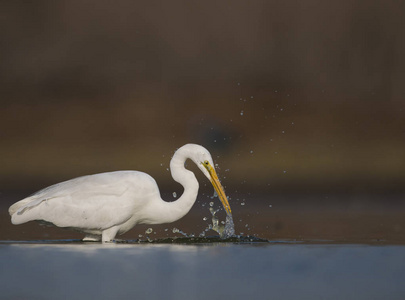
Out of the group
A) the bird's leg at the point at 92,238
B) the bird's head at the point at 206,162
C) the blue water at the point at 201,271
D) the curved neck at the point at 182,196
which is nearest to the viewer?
the blue water at the point at 201,271

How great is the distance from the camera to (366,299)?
8.12 metres

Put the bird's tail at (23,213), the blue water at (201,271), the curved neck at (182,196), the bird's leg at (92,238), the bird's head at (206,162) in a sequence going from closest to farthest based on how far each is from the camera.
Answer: the blue water at (201,271) < the bird's tail at (23,213) < the bird's head at (206,162) < the curved neck at (182,196) < the bird's leg at (92,238)

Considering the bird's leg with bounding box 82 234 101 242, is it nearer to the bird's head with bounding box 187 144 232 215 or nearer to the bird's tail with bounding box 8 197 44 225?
the bird's tail with bounding box 8 197 44 225

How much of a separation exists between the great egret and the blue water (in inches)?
18.3

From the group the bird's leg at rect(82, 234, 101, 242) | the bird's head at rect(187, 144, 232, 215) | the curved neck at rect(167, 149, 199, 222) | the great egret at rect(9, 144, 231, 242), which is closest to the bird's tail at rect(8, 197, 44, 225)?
the great egret at rect(9, 144, 231, 242)

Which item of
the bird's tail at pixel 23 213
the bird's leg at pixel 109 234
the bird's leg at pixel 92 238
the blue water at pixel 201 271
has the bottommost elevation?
the bird's leg at pixel 92 238

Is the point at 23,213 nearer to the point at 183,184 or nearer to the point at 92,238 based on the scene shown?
the point at 92,238

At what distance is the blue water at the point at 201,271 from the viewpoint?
8430mm

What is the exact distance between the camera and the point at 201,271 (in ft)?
30.8

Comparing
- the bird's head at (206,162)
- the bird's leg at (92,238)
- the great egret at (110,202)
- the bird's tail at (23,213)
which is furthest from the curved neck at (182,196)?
the bird's tail at (23,213)

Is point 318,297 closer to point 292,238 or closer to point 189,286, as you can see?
point 189,286

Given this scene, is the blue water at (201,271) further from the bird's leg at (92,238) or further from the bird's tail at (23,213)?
the bird's leg at (92,238)

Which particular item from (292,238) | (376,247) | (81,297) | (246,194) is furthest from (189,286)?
(246,194)

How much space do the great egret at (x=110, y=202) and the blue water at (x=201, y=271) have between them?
1.53 feet
